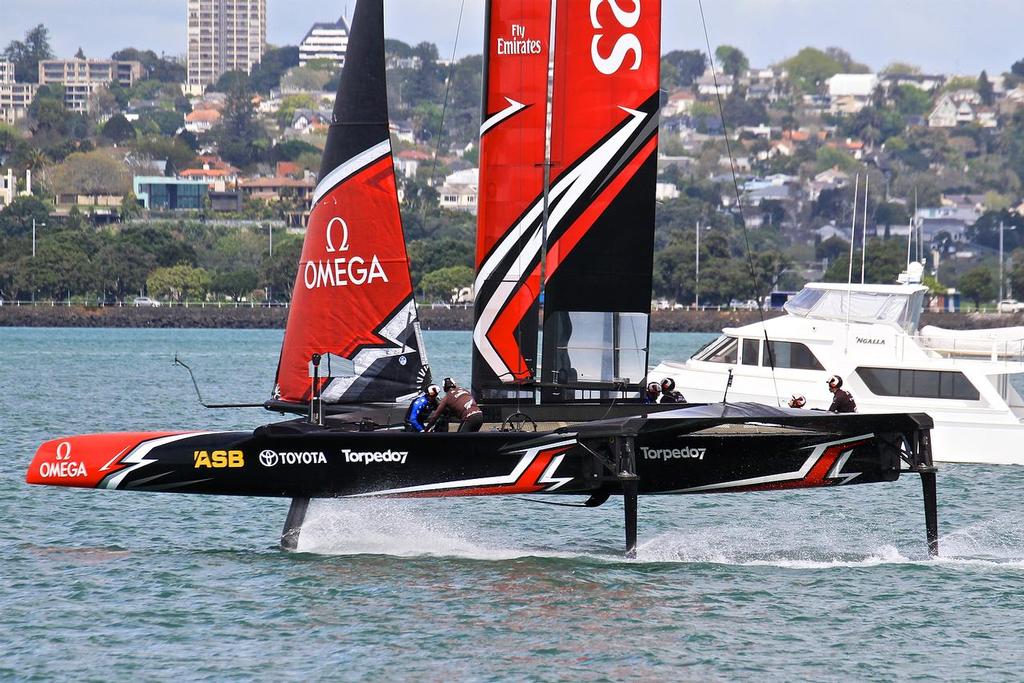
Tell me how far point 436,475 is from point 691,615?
8.19 feet

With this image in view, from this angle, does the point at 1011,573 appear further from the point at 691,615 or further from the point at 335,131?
the point at 335,131

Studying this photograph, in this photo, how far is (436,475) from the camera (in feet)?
49.9

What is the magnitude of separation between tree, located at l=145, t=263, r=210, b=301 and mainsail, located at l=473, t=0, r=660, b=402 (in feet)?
328

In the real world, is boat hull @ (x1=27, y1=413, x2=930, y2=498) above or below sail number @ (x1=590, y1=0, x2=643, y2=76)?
below

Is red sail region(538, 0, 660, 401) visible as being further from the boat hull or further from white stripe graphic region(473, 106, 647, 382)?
the boat hull

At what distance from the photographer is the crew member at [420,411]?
51.1ft

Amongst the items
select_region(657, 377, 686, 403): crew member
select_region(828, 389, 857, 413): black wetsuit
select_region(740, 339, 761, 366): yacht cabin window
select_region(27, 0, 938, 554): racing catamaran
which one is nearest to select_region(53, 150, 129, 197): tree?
select_region(740, 339, 761, 366): yacht cabin window

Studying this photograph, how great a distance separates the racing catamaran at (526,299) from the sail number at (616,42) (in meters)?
0.02

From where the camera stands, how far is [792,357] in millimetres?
27094

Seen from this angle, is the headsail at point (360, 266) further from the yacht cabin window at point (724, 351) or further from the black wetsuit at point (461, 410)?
the yacht cabin window at point (724, 351)

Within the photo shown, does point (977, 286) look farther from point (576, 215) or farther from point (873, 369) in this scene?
point (576, 215)

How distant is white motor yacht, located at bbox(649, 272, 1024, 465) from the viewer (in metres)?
25.4

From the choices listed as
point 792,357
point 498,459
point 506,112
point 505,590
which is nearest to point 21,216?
point 792,357

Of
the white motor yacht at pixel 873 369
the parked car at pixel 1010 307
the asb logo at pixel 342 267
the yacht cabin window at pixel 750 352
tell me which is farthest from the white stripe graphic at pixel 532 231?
the parked car at pixel 1010 307
